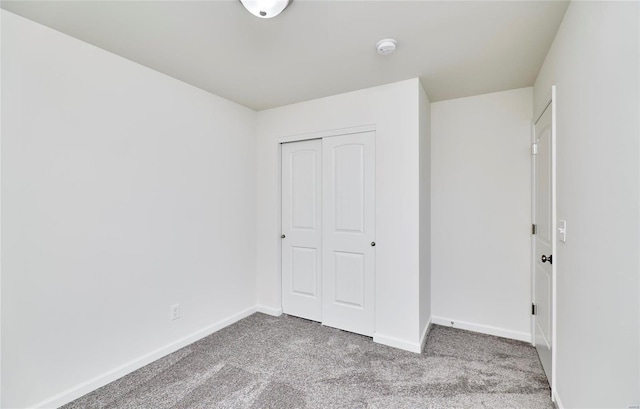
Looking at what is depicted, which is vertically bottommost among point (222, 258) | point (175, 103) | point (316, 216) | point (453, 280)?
point (453, 280)

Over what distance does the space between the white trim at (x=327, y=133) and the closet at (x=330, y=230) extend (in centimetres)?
4

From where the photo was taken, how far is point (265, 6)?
1501mm

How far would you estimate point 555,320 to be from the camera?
1.83 meters

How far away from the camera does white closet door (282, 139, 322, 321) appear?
3146mm

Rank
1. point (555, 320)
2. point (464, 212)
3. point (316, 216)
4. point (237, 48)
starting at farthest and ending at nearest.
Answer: point (316, 216) → point (464, 212) → point (237, 48) → point (555, 320)

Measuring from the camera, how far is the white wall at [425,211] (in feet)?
8.55

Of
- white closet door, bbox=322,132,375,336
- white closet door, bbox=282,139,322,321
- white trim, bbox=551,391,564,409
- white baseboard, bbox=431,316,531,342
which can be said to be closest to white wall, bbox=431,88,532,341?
white baseboard, bbox=431,316,531,342

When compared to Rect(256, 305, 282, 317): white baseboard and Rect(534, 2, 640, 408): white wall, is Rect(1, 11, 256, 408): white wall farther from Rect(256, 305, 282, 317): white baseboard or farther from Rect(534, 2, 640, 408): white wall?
Rect(534, 2, 640, 408): white wall

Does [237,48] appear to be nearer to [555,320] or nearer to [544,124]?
[544,124]

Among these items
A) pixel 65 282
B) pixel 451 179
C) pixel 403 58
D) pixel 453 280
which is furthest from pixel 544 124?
pixel 65 282

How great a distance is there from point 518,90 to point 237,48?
2.57 m

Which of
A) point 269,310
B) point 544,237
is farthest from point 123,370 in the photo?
point 544,237

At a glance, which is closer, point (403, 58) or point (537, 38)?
point (537, 38)

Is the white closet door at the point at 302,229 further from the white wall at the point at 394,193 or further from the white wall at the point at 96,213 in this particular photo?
the white wall at the point at 96,213
